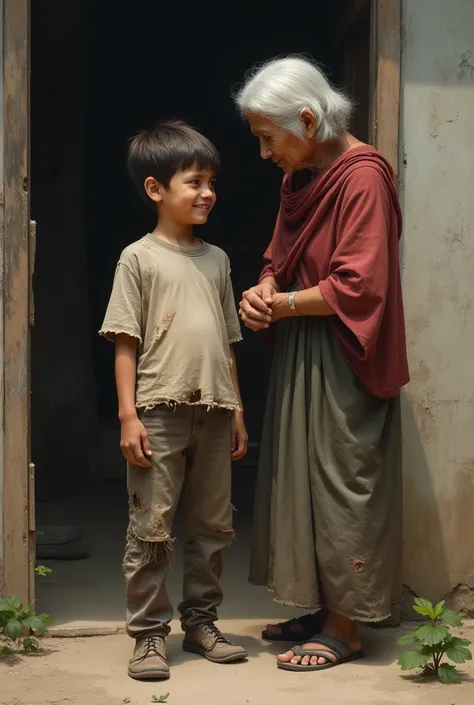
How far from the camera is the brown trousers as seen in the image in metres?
3.88

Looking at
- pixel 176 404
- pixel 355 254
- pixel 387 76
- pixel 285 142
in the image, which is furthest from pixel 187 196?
pixel 387 76

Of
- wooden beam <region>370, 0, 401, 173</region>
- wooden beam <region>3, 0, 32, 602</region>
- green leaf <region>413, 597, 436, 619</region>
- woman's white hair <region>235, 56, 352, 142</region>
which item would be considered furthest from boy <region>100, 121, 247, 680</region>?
wooden beam <region>370, 0, 401, 173</region>

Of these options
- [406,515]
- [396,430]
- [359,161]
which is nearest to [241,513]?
[406,515]

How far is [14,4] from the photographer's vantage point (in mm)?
4230

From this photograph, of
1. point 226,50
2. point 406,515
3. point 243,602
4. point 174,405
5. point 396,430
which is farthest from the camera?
point 226,50

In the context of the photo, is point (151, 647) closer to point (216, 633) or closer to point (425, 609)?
point (216, 633)

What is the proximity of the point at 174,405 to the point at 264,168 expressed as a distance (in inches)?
203

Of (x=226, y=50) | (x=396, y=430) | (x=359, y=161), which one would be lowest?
(x=396, y=430)

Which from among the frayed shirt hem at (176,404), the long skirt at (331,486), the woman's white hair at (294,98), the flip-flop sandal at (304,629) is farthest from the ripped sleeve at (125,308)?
the flip-flop sandal at (304,629)

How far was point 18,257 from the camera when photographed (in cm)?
427

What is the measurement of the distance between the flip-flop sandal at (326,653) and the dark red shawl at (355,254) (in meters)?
0.88

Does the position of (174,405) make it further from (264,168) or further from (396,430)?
(264,168)

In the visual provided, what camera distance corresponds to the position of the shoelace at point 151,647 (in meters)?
3.90

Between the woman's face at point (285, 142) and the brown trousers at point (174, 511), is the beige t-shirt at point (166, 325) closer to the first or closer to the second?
the brown trousers at point (174, 511)
